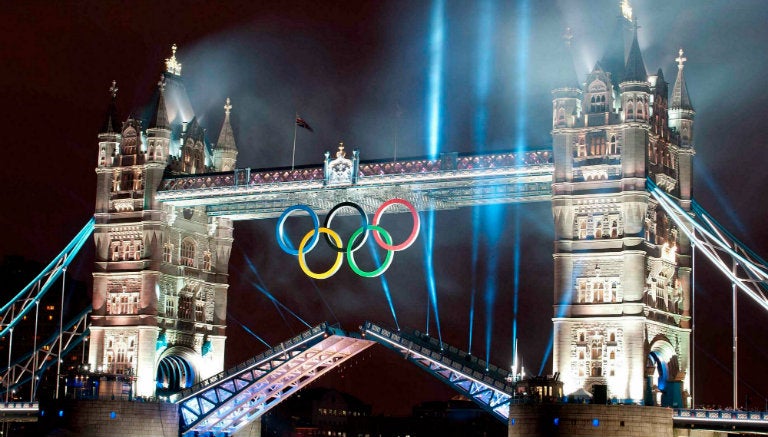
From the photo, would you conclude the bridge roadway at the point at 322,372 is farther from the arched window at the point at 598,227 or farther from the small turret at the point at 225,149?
the small turret at the point at 225,149

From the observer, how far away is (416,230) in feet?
257

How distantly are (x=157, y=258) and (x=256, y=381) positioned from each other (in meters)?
9.11

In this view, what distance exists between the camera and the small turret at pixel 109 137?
89938 millimetres

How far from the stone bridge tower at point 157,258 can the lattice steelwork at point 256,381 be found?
8.49 ft

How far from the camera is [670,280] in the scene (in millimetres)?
75438

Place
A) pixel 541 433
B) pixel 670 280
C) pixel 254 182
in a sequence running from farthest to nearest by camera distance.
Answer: pixel 254 182
pixel 670 280
pixel 541 433

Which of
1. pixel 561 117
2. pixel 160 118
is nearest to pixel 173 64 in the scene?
pixel 160 118

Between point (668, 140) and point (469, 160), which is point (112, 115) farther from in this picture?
point (668, 140)

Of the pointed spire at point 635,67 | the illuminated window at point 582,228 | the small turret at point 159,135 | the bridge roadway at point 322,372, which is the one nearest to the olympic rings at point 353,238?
the bridge roadway at point 322,372

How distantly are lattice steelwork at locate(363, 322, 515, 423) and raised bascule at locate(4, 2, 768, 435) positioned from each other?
113mm

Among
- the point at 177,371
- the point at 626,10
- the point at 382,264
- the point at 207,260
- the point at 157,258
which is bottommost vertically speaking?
the point at 177,371

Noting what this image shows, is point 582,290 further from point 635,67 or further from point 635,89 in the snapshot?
point 635,67

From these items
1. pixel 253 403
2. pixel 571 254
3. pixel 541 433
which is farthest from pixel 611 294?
pixel 253 403

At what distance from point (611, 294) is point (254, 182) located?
22.2 m
